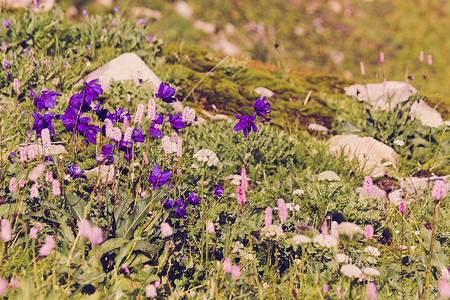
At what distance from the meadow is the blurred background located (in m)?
6.04

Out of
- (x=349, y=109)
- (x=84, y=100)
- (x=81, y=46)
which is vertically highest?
(x=84, y=100)

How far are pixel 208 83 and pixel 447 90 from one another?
825 centimetres

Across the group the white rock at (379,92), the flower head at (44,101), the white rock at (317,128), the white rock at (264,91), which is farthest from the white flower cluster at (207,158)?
the white rock at (379,92)

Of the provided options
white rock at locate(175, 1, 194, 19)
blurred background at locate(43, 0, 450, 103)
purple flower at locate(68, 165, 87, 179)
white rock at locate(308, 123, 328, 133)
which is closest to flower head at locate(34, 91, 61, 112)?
purple flower at locate(68, 165, 87, 179)

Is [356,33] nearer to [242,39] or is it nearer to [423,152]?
[242,39]

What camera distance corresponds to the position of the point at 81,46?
5.65m

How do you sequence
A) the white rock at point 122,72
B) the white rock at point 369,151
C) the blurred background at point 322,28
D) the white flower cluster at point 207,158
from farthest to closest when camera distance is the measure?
the blurred background at point 322,28 → the white rock at point 122,72 → the white rock at point 369,151 → the white flower cluster at point 207,158

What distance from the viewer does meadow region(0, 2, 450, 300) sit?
2186mm

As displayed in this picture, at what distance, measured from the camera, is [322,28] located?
13.5m

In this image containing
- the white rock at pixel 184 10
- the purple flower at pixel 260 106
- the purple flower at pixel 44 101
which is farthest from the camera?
the white rock at pixel 184 10

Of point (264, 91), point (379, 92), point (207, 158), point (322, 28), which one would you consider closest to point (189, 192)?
point (207, 158)

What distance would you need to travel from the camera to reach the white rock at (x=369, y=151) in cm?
456

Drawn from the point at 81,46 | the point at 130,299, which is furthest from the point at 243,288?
the point at 81,46

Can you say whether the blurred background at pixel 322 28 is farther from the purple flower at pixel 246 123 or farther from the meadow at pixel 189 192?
the purple flower at pixel 246 123
